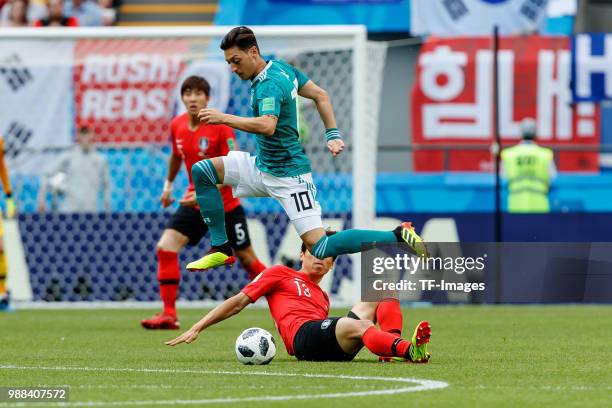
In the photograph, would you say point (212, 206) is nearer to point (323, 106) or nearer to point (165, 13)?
point (323, 106)

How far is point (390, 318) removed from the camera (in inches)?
342

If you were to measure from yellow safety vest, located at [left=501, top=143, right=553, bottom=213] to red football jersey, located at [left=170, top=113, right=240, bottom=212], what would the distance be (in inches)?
276

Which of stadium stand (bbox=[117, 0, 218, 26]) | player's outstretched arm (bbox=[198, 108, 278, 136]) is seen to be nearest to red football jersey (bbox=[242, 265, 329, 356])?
player's outstretched arm (bbox=[198, 108, 278, 136])

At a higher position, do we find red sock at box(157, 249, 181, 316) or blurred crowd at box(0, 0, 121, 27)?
blurred crowd at box(0, 0, 121, 27)

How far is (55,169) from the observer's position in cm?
1669

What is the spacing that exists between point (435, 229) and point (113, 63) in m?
4.05

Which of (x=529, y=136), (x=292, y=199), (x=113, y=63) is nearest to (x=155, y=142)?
(x=113, y=63)

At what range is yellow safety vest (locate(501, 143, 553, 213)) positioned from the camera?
60.3 ft

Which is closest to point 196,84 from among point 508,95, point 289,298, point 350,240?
point 350,240

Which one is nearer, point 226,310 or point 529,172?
point 226,310

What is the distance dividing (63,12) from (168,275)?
35.4 feet

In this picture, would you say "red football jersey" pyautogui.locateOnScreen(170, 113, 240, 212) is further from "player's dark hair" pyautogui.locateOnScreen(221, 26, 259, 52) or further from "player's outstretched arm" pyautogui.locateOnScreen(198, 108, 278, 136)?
"player's outstretched arm" pyautogui.locateOnScreen(198, 108, 278, 136)

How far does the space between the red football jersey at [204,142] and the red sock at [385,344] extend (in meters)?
4.13

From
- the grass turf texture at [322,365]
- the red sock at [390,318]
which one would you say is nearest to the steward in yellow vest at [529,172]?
the grass turf texture at [322,365]
